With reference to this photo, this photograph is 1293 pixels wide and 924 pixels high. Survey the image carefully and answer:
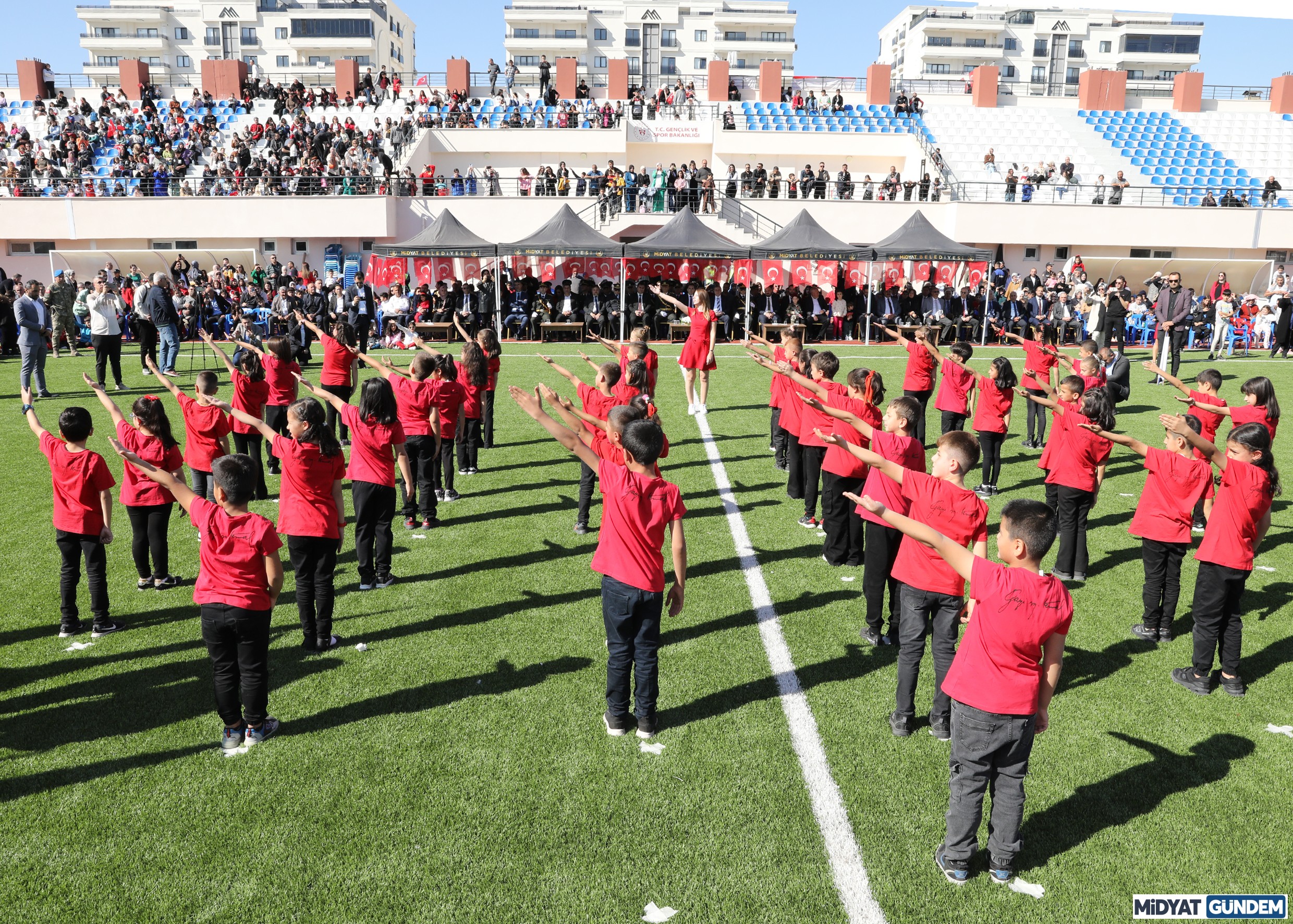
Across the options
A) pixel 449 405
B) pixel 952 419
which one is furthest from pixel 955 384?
pixel 449 405

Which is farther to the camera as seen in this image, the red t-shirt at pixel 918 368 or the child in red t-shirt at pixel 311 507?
the red t-shirt at pixel 918 368

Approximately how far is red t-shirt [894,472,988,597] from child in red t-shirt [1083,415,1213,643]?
1.52 metres

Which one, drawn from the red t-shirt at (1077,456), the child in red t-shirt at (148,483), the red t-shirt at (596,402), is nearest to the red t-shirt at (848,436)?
the red t-shirt at (1077,456)

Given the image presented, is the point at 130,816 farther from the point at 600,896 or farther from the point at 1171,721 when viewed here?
the point at 1171,721

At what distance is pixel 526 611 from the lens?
6.71 m

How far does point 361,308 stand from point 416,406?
17.1 meters

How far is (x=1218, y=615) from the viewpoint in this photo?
5414 millimetres

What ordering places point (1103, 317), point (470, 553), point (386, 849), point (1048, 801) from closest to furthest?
point (386, 849)
point (1048, 801)
point (470, 553)
point (1103, 317)

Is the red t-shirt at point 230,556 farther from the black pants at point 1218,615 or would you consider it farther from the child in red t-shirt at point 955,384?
the child in red t-shirt at point 955,384

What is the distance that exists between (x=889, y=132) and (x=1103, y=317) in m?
20.3

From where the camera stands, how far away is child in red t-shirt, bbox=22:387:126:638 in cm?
588

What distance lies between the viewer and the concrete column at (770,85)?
3991 cm

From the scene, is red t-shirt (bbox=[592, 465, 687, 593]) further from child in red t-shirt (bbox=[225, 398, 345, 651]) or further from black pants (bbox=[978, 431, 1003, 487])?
black pants (bbox=[978, 431, 1003, 487])

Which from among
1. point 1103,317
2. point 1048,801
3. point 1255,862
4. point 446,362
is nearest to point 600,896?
point 1048,801
